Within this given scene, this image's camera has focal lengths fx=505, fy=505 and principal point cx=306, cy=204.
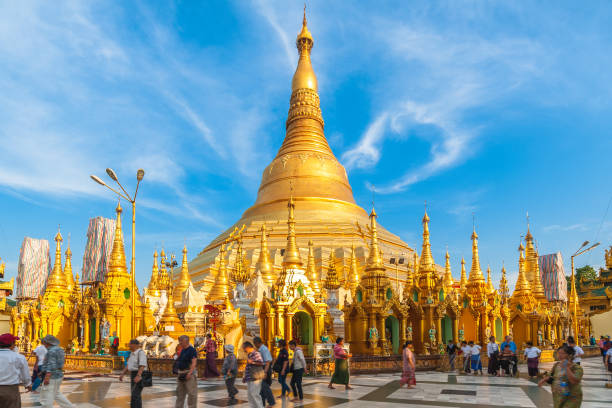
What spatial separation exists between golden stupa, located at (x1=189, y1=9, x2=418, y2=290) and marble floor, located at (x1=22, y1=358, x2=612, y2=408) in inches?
984

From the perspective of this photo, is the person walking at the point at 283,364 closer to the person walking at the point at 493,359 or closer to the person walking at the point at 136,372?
the person walking at the point at 136,372

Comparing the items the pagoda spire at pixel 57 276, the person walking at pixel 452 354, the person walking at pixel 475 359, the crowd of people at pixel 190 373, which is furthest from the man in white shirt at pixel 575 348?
the pagoda spire at pixel 57 276

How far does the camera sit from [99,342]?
95.1 ft

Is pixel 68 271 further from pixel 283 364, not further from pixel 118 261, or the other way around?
pixel 283 364

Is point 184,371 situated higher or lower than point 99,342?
higher

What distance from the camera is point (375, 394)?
1289 cm

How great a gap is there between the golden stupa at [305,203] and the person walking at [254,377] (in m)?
31.8

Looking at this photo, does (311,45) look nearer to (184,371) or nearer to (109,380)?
(109,380)

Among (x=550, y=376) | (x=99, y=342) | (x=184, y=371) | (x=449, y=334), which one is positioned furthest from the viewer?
(x=99, y=342)

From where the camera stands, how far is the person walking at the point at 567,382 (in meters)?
7.26

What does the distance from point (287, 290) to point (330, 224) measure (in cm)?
2327

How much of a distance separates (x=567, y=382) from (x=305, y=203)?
→ 142ft

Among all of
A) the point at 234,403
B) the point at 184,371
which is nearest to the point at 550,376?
the point at 184,371

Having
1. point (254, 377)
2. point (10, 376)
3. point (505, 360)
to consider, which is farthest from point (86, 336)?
point (10, 376)
